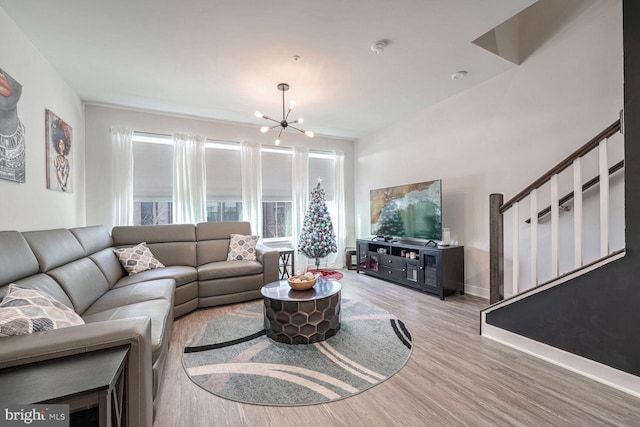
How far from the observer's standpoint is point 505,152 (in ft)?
11.1

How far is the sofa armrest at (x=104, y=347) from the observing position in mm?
1059

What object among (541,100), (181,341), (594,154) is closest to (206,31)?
(181,341)

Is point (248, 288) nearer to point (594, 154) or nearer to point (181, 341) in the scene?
point (181, 341)

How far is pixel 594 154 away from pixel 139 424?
4.12m

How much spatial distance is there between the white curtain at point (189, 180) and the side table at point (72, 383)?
3.70 m

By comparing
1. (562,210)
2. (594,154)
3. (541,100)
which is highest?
(541,100)

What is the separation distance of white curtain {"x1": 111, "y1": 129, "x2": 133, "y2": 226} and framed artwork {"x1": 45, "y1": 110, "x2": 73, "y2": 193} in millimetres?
639

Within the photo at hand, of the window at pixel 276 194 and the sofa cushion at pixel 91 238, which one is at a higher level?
the window at pixel 276 194

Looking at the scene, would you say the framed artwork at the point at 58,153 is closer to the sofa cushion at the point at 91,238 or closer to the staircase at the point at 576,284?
the sofa cushion at the point at 91,238

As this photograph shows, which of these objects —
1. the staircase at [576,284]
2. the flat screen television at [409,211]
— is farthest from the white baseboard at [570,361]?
the flat screen television at [409,211]

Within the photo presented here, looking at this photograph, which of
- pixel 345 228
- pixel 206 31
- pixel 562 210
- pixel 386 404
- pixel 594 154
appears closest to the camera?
pixel 386 404

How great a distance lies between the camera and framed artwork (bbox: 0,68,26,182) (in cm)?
209

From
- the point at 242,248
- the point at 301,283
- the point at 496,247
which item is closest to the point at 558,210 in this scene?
the point at 496,247

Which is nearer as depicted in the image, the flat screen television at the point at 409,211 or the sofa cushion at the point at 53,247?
the sofa cushion at the point at 53,247
